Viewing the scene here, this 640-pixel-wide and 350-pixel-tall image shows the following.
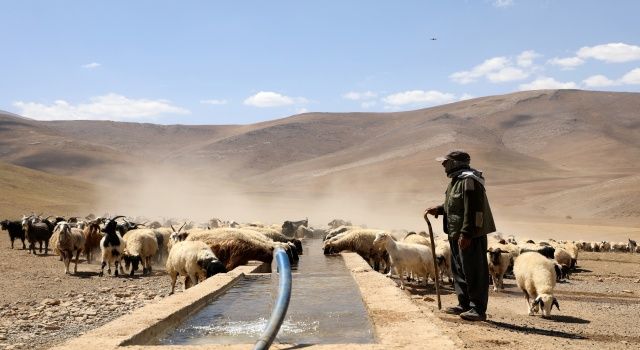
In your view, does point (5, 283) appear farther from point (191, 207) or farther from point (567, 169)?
point (567, 169)

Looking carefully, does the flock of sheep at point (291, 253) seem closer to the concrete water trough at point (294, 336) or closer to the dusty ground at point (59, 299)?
the dusty ground at point (59, 299)

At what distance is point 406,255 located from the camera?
14617 millimetres

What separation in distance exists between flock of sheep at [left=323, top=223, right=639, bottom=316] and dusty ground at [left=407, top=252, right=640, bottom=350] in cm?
39

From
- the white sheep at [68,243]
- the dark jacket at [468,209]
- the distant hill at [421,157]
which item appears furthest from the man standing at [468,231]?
the distant hill at [421,157]

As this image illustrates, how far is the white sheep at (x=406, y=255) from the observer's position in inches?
572

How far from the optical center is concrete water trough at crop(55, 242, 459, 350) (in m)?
5.20

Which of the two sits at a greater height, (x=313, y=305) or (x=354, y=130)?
(x=354, y=130)

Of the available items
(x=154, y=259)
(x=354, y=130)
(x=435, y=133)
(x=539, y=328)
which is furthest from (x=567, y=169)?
(x=539, y=328)

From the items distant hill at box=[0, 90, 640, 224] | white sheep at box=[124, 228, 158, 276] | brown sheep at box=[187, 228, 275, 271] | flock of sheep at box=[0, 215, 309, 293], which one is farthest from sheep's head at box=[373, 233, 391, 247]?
distant hill at box=[0, 90, 640, 224]

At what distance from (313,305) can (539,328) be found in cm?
320

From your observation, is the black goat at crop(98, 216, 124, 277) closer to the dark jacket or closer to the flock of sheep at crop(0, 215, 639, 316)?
the flock of sheep at crop(0, 215, 639, 316)

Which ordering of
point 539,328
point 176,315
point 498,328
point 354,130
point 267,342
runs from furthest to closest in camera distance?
point 354,130 < point 539,328 < point 498,328 < point 176,315 < point 267,342

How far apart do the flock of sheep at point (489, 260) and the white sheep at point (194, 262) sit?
4025 mm

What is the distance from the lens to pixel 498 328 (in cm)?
786
